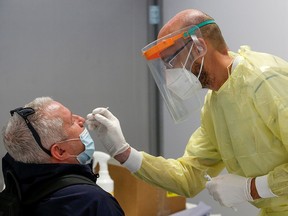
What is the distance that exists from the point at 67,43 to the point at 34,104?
2.81 feet

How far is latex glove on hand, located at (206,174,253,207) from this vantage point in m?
1.39

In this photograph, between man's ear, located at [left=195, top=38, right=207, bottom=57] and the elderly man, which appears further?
man's ear, located at [left=195, top=38, right=207, bottom=57]

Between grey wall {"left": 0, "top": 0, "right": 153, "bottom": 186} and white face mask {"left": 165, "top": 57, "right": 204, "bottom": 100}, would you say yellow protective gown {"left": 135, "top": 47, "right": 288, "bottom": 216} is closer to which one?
white face mask {"left": 165, "top": 57, "right": 204, "bottom": 100}

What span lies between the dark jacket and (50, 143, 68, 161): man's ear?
0.04 metres

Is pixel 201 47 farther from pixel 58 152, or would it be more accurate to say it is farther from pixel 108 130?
pixel 58 152

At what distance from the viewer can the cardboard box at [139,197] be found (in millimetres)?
1886

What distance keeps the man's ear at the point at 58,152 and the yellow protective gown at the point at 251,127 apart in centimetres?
34

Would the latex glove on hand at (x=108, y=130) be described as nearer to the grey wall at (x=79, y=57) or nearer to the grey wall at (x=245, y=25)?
the grey wall at (x=79, y=57)

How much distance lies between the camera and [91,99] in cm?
229

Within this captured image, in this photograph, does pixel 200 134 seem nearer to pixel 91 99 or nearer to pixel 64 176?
pixel 64 176

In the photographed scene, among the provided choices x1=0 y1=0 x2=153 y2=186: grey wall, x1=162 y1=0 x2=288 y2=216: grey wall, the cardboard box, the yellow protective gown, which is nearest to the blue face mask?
the yellow protective gown

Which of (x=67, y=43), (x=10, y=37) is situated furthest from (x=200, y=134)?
(x=10, y=37)

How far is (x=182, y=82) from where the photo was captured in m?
1.44

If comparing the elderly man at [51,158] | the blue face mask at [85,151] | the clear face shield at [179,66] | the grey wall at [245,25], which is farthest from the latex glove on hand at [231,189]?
the grey wall at [245,25]
